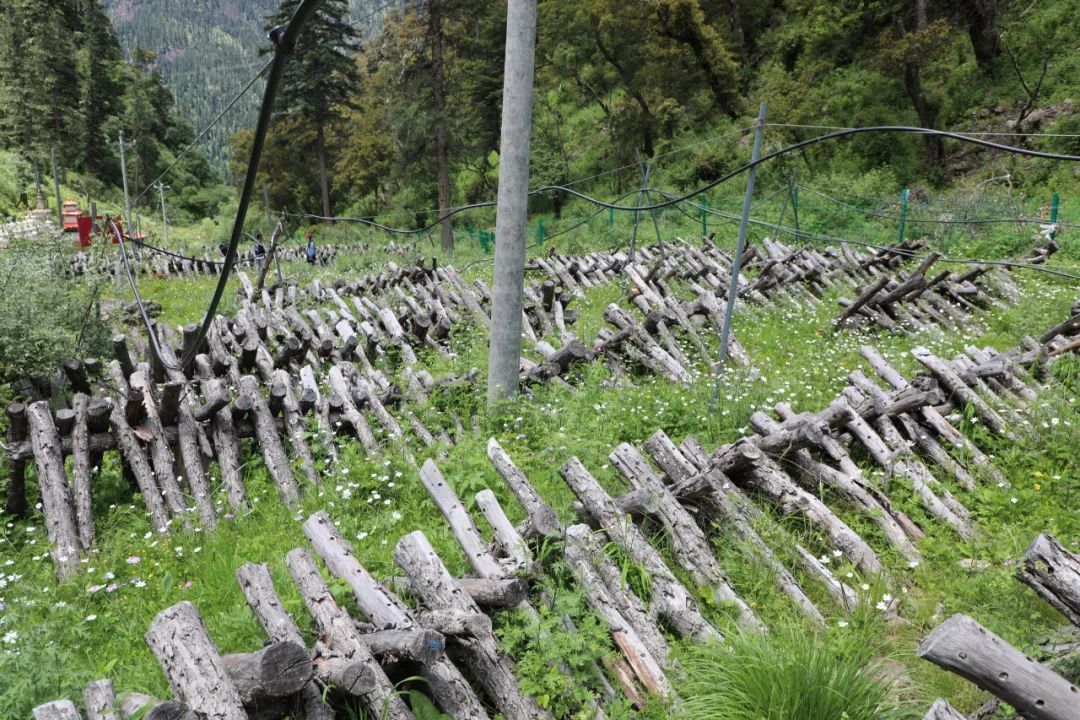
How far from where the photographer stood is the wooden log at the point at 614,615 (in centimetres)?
241

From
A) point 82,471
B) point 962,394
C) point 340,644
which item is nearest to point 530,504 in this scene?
point 340,644

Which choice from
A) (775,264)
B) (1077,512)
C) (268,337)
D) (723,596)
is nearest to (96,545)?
(723,596)

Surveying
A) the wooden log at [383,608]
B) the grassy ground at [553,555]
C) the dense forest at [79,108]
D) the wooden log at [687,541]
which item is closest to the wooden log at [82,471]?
the grassy ground at [553,555]

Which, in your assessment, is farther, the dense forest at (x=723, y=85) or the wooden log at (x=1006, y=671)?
the dense forest at (x=723, y=85)

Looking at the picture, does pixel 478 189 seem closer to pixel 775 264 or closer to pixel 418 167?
pixel 418 167

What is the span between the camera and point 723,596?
2.80m

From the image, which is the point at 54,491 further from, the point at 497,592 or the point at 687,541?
the point at 687,541

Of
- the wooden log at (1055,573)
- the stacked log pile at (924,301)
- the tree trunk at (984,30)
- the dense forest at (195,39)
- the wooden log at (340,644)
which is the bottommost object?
the stacked log pile at (924,301)

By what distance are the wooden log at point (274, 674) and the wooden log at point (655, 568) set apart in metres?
1.42

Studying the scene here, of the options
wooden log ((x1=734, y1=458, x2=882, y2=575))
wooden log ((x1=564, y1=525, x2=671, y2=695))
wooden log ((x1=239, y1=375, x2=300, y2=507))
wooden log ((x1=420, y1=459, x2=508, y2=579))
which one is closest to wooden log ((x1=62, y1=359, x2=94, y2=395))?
wooden log ((x1=239, y1=375, x2=300, y2=507))

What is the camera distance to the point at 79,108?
4559cm

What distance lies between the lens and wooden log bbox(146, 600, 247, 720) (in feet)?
6.36

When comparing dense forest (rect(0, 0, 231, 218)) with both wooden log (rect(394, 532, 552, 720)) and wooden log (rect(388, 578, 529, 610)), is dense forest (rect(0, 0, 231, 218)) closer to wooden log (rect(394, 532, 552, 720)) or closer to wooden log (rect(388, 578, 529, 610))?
wooden log (rect(394, 532, 552, 720))

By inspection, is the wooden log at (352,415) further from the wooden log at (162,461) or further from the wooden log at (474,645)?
the wooden log at (474,645)
